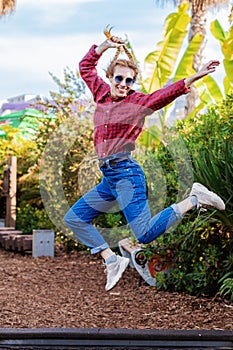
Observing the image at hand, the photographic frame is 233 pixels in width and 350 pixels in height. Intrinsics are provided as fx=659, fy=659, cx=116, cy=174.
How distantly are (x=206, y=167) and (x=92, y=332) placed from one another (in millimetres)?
1907

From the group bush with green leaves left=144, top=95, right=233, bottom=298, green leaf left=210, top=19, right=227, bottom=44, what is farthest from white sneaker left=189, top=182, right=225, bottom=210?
green leaf left=210, top=19, right=227, bottom=44

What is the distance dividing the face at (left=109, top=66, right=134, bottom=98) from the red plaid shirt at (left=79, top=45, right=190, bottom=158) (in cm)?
6

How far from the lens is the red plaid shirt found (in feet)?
13.8

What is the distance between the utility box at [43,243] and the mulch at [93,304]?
1138 millimetres

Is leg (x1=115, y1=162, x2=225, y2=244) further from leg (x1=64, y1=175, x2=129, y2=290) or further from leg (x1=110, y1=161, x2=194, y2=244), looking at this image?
leg (x1=64, y1=175, x2=129, y2=290)

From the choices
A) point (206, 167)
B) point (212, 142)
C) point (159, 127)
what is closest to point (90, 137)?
point (159, 127)

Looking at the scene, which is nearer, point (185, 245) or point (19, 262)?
point (185, 245)

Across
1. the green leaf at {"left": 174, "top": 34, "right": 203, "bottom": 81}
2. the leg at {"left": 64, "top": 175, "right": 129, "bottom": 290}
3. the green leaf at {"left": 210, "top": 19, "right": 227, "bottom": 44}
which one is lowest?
the leg at {"left": 64, "top": 175, "right": 129, "bottom": 290}

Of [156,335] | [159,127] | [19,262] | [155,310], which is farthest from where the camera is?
[159,127]

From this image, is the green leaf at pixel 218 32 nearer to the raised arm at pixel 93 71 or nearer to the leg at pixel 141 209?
the raised arm at pixel 93 71

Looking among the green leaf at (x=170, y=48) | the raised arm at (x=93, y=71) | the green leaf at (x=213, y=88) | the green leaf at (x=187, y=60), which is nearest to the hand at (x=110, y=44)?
the raised arm at (x=93, y=71)

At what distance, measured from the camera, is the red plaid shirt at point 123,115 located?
4.21 meters

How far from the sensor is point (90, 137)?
35.3 ft

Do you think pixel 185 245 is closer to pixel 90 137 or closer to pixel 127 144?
pixel 127 144
